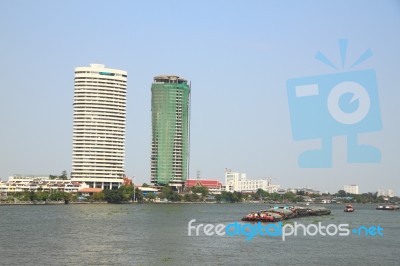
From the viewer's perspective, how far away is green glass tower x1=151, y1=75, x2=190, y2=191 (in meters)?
123

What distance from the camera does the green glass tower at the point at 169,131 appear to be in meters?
123

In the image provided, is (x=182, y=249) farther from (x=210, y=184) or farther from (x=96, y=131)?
(x=210, y=184)

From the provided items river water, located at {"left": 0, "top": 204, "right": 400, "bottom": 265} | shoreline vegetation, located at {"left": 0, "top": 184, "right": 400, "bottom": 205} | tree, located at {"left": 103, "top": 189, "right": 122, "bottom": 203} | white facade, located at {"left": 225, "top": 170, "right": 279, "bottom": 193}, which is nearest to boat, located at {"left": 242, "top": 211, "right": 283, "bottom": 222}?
river water, located at {"left": 0, "top": 204, "right": 400, "bottom": 265}

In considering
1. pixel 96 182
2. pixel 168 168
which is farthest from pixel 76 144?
pixel 168 168

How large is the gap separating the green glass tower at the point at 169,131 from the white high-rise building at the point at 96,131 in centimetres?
1083

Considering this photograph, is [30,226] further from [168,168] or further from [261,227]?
[168,168]

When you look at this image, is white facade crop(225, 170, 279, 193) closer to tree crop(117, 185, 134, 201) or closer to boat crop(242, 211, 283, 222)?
tree crop(117, 185, 134, 201)

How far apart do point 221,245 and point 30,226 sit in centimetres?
1822

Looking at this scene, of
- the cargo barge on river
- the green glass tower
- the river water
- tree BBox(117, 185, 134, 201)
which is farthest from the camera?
the green glass tower

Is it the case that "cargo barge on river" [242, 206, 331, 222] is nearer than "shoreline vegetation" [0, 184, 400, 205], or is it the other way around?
"cargo barge on river" [242, 206, 331, 222]

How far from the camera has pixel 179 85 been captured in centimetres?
12450

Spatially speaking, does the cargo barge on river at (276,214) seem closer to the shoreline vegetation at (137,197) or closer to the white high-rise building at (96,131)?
the shoreline vegetation at (137,197)

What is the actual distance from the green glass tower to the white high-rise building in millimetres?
10828

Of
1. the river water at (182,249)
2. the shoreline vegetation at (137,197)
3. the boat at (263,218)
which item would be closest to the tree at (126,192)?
the shoreline vegetation at (137,197)
